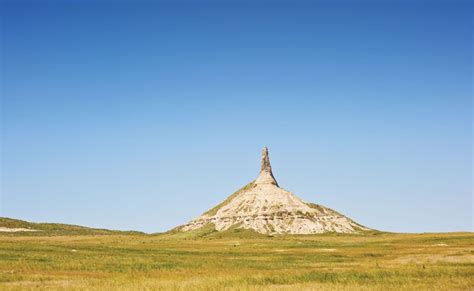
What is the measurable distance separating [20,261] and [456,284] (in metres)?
44.9

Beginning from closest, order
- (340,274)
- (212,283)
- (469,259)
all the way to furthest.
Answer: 1. (212,283)
2. (340,274)
3. (469,259)

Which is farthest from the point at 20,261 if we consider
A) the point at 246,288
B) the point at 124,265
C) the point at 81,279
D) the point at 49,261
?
the point at 246,288

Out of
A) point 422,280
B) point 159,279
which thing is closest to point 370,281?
point 422,280

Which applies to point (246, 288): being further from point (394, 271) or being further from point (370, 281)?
point (394, 271)

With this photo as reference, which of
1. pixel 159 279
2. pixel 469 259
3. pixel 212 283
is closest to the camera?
pixel 212 283

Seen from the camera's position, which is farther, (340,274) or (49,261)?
(49,261)

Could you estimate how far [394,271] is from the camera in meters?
49.7

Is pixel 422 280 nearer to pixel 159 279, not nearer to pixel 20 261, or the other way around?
pixel 159 279

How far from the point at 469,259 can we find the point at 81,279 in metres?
45.5

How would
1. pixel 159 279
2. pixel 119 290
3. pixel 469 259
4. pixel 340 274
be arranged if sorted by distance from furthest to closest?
1. pixel 469 259
2. pixel 340 274
3. pixel 159 279
4. pixel 119 290

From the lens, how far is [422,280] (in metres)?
42.0

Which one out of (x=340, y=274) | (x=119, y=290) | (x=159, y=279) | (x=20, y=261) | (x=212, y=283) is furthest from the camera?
(x=20, y=261)

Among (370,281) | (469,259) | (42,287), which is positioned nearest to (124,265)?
(42,287)

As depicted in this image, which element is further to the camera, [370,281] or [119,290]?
[370,281]
